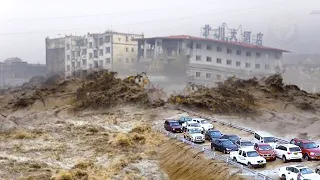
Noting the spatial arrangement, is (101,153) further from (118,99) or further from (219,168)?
(118,99)

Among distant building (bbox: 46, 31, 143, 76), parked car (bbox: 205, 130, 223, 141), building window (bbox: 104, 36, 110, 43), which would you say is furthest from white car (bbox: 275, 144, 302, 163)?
building window (bbox: 104, 36, 110, 43)

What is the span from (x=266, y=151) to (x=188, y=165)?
5708 mm

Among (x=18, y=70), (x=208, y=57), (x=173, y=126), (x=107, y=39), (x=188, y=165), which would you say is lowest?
(x=188, y=165)

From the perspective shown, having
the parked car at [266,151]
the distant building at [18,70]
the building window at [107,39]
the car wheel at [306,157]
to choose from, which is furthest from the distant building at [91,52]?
the car wheel at [306,157]

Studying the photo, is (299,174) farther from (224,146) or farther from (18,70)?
(18,70)

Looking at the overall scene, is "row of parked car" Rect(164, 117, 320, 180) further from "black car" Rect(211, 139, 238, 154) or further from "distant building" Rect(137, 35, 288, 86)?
"distant building" Rect(137, 35, 288, 86)

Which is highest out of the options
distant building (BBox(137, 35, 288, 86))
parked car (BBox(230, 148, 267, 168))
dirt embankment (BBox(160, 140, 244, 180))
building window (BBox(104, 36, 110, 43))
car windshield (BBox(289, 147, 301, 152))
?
building window (BBox(104, 36, 110, 43))

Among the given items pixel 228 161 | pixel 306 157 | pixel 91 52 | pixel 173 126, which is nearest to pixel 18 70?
pixel 91 52

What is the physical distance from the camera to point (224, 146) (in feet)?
99.7

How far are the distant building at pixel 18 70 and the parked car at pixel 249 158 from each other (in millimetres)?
116638

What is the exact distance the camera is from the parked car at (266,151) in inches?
1088

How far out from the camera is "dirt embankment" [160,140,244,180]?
86.3ft

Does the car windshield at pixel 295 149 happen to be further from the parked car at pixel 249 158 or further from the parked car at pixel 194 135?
the parked car at pixel 194 135

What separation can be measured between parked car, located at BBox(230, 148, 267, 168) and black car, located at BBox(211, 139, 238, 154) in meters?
2.52
